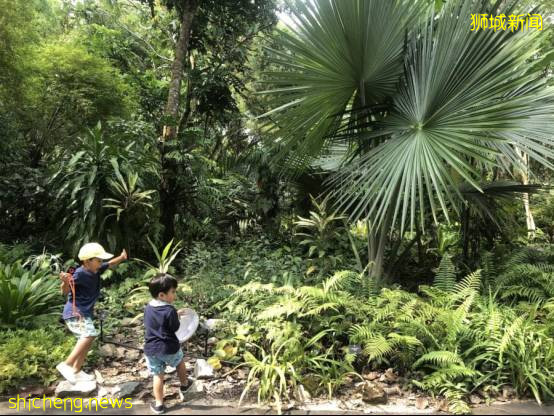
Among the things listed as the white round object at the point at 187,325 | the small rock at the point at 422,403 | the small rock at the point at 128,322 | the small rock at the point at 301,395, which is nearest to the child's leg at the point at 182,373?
the white round object at the point at 187,325

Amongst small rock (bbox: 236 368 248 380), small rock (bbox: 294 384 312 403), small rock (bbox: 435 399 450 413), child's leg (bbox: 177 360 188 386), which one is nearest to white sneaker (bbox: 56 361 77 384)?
child's leg (bbox: 177 360 188 386)

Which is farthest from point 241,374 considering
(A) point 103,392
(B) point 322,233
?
(B) point 322,233

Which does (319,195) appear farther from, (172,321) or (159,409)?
(159,409)

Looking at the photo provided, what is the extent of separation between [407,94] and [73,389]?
3692 millimetres

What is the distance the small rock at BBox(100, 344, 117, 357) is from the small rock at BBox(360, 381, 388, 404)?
2.06 m

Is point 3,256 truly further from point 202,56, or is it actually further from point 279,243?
point 202,56

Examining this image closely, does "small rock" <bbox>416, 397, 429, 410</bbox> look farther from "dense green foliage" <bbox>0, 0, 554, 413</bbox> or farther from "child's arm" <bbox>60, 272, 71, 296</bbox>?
"child's arm" <bbox>60, 272, 71, 296</bbox>

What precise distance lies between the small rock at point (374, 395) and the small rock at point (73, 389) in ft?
6.21

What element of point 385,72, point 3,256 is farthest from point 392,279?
point 3,256

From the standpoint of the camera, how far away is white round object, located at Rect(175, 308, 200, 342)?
307 cm

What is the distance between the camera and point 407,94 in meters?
3.62

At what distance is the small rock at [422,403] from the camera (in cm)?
252

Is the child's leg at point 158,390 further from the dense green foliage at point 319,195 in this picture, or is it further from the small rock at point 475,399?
the small rock at point 475,399

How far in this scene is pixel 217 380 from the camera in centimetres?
284
